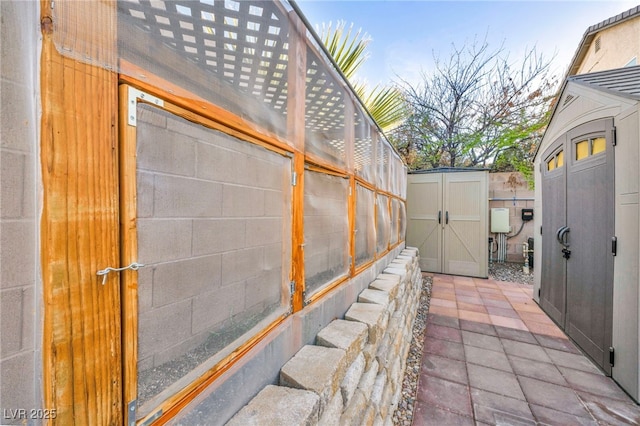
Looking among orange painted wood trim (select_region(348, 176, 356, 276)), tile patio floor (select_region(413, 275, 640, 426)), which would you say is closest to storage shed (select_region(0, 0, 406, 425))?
orange painted wood trim (select_region(348, 176, 356, 276))

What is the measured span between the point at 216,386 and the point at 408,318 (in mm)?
2532

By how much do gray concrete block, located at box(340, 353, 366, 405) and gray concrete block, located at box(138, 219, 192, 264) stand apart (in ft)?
3.11

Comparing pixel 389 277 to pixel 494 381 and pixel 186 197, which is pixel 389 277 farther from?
pixel 186 197

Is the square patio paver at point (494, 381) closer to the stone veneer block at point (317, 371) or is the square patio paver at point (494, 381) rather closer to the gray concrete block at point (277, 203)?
the stone veneer block at point (317, 371)

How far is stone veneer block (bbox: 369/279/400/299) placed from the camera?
2.31 m

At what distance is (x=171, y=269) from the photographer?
732 mm

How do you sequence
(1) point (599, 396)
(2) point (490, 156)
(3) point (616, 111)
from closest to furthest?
(1) point (599, 396) < (3) point (616, 111) < (2) point (490, 156)

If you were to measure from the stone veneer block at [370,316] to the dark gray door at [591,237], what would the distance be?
1.97 m

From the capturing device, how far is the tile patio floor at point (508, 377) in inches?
70.5

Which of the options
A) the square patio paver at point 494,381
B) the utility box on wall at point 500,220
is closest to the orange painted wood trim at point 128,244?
the square patio paver at point 494,381

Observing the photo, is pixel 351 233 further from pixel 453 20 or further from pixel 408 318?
pixel 453 20

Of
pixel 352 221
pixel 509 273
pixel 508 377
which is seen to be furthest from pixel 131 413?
pixel 509 273

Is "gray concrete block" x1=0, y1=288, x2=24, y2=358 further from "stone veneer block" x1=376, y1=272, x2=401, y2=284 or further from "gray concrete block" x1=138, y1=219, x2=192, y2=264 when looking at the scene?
"stone veneer block" x1=376, y1=272, x2=401, y2=284

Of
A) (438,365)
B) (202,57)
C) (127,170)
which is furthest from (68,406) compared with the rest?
(438,365)
